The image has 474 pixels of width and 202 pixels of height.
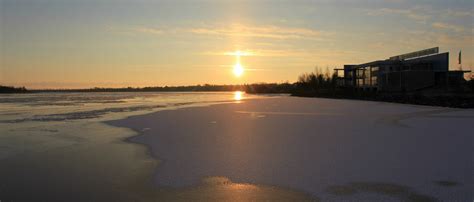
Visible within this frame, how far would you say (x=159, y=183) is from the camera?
192 inches

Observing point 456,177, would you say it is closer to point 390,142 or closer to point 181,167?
point 390,142

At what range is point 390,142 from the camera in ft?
25.7

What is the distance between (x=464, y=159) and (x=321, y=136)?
132 inches

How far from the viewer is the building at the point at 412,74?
47.2m

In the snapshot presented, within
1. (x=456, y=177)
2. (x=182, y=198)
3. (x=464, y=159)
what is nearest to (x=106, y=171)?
(x=182, y=198)

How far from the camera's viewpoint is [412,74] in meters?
47.2

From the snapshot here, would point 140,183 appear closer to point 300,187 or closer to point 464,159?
point 300,187

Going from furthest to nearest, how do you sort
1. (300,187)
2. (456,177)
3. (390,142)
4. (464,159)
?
1. (390,142)
2. (464,159)
3. (456,177)
4. (300,187)

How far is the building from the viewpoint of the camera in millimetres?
47219

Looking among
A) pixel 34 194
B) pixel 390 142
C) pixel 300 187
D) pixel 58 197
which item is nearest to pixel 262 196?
pixel 300 187

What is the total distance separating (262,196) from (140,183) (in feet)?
5.44

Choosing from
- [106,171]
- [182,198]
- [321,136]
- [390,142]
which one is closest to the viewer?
[182,198]

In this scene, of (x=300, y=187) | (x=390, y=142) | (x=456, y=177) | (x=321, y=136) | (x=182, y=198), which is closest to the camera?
(x=182, y=198)

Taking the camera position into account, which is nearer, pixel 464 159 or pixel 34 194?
pixel 34 194
